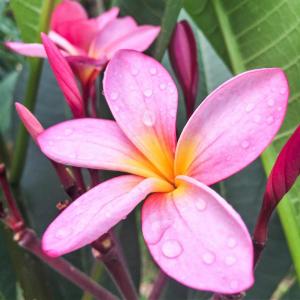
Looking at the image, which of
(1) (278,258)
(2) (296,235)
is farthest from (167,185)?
(1) (278,258)

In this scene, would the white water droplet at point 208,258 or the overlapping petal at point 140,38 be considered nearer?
the white water droplet at point 208,258

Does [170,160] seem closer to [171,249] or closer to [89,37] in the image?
[171,249]

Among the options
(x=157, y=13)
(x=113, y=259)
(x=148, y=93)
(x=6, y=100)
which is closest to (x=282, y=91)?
(x=148, y=93)

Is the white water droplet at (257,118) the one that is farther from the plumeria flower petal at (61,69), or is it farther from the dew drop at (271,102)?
the plumeria flower petal at (61,69)

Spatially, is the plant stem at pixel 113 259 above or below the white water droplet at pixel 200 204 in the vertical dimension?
below

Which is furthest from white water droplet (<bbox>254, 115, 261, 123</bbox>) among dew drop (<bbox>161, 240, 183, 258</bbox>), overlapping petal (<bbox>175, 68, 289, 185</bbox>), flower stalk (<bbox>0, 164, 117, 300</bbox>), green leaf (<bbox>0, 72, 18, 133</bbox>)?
green leaf (<bbox>0, 72, 18, 133</bbox>)

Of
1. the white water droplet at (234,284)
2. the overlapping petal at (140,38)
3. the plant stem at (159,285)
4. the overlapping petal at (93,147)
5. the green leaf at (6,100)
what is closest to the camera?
the white water droplet at (234,284)

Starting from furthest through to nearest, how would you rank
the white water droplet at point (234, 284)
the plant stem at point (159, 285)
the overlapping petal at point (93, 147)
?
the plant stem at point (159, 285)
the overlapping petal at point (93, 147)
the white water droplet at point (234, 284)

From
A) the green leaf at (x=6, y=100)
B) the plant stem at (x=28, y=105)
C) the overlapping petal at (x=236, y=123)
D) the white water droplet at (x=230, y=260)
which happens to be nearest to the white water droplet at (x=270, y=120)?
the overlapping petal at (x=236, y=123)
